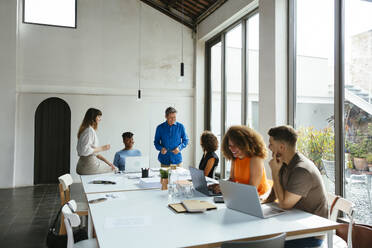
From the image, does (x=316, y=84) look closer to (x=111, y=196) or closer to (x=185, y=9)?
(x=111, y=196)

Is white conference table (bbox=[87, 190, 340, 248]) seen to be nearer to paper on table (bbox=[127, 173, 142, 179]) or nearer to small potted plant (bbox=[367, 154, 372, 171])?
paper on table (bbox=[127, 173, 142, 179])

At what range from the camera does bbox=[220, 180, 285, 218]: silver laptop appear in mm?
1941

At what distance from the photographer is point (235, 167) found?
282 cm

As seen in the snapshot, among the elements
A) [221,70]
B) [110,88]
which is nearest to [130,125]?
[110,88]

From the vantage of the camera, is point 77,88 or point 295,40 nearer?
point 295,40

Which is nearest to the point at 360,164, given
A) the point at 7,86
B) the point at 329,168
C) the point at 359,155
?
the point at 359,155

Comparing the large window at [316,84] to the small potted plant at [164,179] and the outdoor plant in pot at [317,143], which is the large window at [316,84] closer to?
the outdoor plant in pot at [317,143]

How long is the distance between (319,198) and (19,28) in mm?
6965

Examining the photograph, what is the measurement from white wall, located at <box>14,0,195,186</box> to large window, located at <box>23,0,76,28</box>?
18 centimetres

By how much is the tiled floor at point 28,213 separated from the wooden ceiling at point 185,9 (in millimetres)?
4736

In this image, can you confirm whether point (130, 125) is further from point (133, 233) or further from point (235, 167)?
point (133, 233)

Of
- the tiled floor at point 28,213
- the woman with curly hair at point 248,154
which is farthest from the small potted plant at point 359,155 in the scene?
the tiled floor at point 28,213

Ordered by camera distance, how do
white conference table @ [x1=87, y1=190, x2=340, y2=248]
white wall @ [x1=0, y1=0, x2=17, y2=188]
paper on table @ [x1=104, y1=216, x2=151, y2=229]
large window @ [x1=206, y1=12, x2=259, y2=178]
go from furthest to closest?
white wall @ [x1=0, y1=0, x2=17, y2=188], large window @ [x1=206, y1=12, x2=259, y2=178], paper on table @ [x1=104, y1=216, x2=151, y2=229], white conference table @ [x1=87, y1=190, x2=340, y2=248]

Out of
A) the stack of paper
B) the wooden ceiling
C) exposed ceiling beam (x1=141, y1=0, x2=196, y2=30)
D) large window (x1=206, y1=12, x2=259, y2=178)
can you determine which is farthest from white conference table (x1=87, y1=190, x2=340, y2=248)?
exposed ceiling beam (x1=141, y1=0, x2=196, y2=30)
